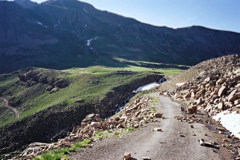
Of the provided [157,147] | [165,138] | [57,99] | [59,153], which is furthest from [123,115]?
[57,99]

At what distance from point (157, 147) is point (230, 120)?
11460 mm

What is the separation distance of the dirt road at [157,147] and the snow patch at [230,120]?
2473 millimetres

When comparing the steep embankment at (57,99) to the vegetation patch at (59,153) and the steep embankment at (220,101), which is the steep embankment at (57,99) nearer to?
the steep embankment at (220,101)

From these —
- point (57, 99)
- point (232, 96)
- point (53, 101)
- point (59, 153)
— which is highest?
point (232, 96)

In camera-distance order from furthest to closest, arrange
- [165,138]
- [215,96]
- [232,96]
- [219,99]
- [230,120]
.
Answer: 1. [215,96]
2. [219,99]
3. [232,96]
4. [230,120]
5. [165,138]

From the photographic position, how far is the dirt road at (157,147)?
34.8 feet

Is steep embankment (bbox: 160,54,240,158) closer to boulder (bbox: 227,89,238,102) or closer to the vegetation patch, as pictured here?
boulder (bbox: 227,89,238,102)

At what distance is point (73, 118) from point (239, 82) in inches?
1466

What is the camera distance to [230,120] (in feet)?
60.4

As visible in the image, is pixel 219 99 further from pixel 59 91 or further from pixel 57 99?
pixel 59 91

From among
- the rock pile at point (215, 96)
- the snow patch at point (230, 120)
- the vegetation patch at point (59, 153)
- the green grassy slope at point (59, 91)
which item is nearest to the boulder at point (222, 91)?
the rock pile at point (215, 96)

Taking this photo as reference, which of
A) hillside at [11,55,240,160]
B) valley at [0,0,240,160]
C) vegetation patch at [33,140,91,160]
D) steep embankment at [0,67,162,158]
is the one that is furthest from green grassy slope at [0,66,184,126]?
vegetation patch at [33,140,91,160]

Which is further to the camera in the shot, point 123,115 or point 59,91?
point 59,91

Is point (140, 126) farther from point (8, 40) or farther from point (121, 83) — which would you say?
point (8, 40)
